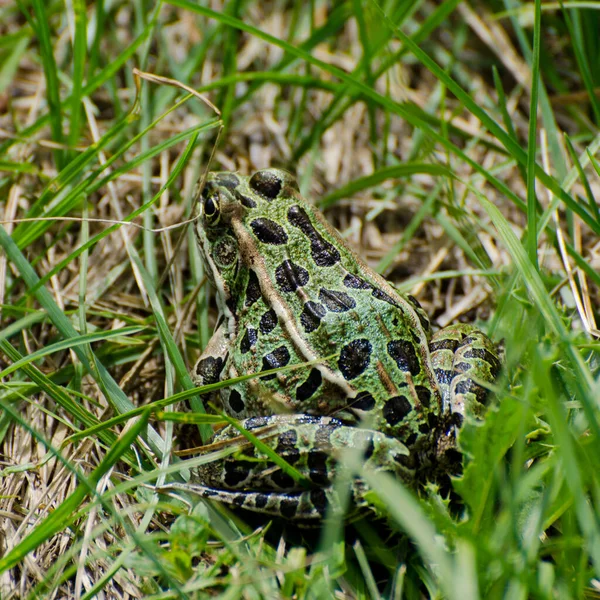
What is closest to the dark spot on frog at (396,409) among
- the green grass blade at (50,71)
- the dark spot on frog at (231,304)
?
the dark spot on frog at (231,304)

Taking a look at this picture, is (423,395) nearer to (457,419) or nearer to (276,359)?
(457,419)

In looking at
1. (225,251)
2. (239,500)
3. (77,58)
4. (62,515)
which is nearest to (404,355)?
(239,500)

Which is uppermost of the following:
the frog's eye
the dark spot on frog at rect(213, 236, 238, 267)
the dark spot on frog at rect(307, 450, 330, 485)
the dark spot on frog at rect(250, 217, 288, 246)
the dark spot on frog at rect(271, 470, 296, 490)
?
the frog's eye

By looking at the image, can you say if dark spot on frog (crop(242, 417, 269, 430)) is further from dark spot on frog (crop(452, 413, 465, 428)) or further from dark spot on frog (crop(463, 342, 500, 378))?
dark spot on frog (crop(463, 342, 500, 378))

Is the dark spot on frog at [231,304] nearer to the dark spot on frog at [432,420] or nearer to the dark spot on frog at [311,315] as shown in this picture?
the dark spot on frog at [311,315]

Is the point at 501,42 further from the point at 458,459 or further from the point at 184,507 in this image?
the point at 184,507

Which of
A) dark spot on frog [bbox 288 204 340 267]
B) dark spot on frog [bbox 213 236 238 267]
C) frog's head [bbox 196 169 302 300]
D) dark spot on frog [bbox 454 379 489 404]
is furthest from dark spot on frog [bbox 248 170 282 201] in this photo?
dark spot on frog [bbox 454 379 489 404]
